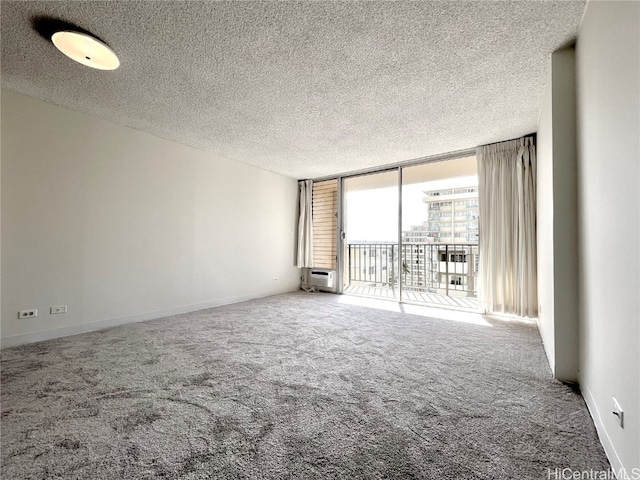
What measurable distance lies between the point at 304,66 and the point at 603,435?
2.84 m

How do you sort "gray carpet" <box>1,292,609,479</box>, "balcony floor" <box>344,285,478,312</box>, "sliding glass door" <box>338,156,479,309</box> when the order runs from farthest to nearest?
"sliding glass door" <box>338,156,479,309</box> → "balcony floor" <box>344,285,478,312</box> → "gray carpet" <box>1,292,609,479</box>

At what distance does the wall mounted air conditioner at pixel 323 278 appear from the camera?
5.55 m

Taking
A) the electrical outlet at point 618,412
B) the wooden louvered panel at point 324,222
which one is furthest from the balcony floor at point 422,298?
the electrical outlet at point 618,412

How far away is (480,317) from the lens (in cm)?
367

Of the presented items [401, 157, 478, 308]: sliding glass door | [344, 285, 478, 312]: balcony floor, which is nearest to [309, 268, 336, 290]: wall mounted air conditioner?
[344, 285, 478, 312]: balcony floor

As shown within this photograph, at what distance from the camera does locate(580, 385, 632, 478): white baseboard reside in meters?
1.09

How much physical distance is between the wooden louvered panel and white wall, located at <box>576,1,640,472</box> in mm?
4309

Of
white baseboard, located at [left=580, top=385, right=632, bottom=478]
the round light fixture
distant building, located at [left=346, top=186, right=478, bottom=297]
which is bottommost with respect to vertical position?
white baseboard, located at [left=580, top=385, right=632, bottom=478]

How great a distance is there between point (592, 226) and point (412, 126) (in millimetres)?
2132

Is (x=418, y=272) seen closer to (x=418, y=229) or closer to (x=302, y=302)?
(x=418, y=229)

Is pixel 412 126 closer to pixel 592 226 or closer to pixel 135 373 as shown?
pixel 592 226

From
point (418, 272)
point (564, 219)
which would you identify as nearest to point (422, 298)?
point (418, 272)

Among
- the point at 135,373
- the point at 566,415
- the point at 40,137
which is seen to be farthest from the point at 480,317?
the point at 40,137

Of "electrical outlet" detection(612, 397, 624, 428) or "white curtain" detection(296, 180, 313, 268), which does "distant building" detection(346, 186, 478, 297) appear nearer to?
"white curtain" detection(296, 180, 313, 268)
